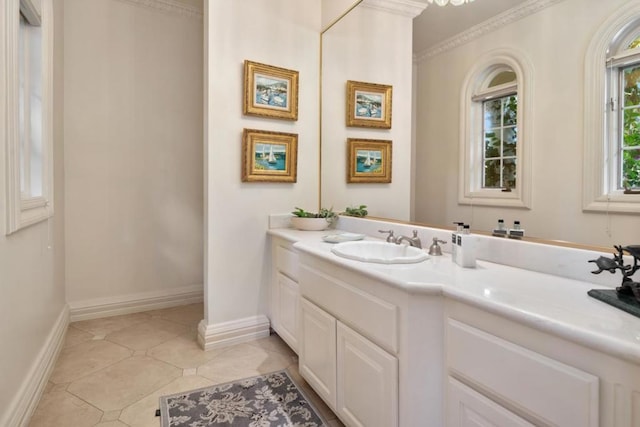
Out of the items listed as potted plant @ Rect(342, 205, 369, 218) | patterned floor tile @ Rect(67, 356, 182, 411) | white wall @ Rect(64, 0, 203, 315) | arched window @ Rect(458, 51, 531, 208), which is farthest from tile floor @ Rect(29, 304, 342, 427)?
arched window @ Rect(458, 51, 531, 208)

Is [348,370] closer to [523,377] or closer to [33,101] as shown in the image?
[523,377]

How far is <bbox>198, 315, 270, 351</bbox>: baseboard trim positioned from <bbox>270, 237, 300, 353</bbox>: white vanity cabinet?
0.10 m

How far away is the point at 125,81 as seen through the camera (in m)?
2.92

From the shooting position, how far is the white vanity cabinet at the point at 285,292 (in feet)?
6.95

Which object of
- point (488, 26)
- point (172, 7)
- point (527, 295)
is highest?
point (172, 7)

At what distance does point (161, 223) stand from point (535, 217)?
2948 millimetres

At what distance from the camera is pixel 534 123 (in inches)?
50.3

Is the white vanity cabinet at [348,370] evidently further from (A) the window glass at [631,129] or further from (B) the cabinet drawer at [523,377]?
(A) the window glass at [631,129]

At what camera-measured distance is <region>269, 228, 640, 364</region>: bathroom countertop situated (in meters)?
0.70

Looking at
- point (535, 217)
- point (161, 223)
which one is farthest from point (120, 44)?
point (535, 217)

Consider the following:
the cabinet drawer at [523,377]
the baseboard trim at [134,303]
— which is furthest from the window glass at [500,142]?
the baseboard trim at [134,303]

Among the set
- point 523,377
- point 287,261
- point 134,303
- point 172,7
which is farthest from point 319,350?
point 172,7

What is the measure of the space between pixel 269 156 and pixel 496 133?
5.05 ft

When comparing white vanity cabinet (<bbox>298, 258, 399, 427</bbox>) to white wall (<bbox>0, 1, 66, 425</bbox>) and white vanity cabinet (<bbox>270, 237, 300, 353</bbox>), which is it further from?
white wall (<bbox>0, 1, 66, 425</bbox>)
